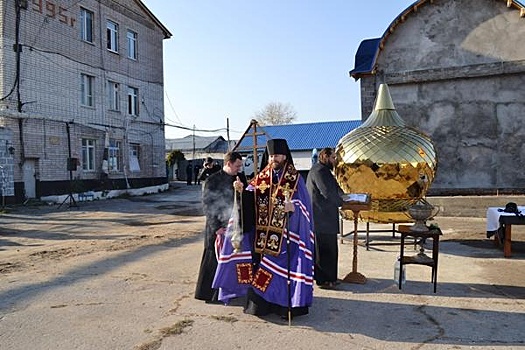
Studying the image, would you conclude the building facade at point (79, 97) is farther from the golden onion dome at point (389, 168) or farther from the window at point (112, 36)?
the golden onion dome at point (389, 168)

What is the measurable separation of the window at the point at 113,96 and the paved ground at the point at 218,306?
13.8 metres

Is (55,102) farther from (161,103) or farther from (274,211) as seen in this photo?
(274,211)

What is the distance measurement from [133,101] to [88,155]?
443cm

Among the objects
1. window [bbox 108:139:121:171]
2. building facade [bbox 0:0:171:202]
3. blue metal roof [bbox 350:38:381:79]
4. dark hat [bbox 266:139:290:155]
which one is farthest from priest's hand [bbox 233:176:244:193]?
window [bbox 108:139:121:171]

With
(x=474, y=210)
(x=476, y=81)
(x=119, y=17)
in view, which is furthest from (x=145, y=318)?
(x=119, y=17)

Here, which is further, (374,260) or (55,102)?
(55,102)

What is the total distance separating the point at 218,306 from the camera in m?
5.20

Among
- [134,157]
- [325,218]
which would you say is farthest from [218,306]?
[134,157]

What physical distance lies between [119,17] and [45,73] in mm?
5971

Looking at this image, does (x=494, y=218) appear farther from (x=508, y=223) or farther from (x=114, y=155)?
(x=114, y=155)

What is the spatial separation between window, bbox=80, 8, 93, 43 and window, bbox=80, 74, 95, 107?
163 cm

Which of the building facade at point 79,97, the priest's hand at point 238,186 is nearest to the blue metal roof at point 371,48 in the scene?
the priest's hand at point 238,186

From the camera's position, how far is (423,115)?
13984mm

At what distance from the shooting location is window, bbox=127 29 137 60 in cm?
2384
